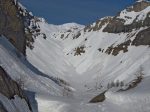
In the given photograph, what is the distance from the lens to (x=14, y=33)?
10681 cm

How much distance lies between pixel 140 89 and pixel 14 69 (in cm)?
2864

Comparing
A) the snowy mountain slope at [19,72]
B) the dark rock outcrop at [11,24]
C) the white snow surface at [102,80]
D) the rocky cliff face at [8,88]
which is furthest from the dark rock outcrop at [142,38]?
the rocky cliff face at [8,88]

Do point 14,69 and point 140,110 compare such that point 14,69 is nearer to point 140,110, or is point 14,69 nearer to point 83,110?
point 83,110

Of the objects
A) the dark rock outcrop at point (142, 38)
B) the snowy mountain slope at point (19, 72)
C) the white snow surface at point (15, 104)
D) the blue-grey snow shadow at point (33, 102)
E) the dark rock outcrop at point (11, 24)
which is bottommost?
the white snow surface at point (15, 104)

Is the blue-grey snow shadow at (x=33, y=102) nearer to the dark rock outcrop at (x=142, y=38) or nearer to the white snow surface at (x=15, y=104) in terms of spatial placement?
the white snow surface at (x=15, y=104)

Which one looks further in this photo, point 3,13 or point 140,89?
point 3,13

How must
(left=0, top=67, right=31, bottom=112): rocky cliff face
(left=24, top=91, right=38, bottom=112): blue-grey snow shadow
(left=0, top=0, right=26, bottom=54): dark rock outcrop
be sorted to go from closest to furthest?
(left=0, top=67, right=31, bottom=112): rocky cliff face < (left=24, top=91, right=38, bottom=112): blue-grey snow shadow < (left=0, top=0, right=26, bottom=54): dark rock outcrop

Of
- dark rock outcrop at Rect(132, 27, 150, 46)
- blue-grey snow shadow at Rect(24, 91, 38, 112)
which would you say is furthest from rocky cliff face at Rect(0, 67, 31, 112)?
dark rock outcrop at Rect(132, 27, 150, 46)

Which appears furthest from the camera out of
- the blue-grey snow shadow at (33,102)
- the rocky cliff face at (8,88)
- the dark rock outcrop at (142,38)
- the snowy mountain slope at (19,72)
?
the dark rock outcrop at (142,38)

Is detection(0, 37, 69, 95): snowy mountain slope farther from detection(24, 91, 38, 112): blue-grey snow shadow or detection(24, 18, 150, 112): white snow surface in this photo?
detection(24, 91, 38, 112): blue-grey snow shadow

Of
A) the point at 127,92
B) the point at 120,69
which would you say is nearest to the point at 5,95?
the point at 127,92

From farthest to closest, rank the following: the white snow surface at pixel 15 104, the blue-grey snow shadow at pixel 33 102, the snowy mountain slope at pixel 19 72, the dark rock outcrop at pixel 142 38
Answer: the dark rock outcrop at pixel 142 38 → the snowy mountain slope at pixel 19 72 → the blue-grey snow shadow at pixel 33 102 → the white snow surface at pixel 15 104

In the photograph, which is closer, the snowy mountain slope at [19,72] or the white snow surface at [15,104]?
the white snow surface at [15,104]

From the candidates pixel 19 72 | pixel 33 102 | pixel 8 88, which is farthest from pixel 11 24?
pixel 8 88
